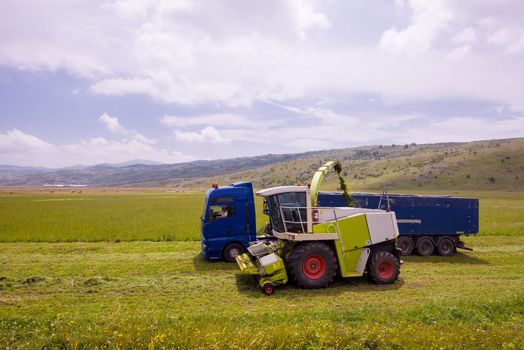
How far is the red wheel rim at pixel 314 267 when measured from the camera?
12.2m

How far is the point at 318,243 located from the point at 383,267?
97.4 inches

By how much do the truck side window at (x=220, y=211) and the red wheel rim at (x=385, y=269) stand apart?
21.3 feet

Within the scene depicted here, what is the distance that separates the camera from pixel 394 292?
1180cm

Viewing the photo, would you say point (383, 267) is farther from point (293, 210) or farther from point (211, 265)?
point (211, 265)

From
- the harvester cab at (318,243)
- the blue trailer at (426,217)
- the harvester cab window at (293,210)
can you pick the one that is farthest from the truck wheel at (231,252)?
the harvester cab window at (293,210)

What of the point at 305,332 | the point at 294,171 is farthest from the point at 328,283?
the point at 294,171

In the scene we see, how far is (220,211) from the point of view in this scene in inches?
654

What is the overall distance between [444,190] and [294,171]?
8476 cm

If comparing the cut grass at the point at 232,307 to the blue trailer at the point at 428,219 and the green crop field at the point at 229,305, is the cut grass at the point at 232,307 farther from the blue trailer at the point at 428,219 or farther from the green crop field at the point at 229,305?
the blue trailer at the point at 428,219

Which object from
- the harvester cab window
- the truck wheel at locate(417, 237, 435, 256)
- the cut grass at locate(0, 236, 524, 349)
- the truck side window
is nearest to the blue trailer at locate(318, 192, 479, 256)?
the truck wheel at locate(417, 237, 435, 256)

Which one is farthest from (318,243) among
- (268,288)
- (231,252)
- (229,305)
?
(231,252)

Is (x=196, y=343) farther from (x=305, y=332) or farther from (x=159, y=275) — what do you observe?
(x=159, y=275)

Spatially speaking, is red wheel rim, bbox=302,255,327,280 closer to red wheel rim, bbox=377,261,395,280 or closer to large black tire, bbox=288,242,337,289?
large black tire, bbox=288,242,337,289

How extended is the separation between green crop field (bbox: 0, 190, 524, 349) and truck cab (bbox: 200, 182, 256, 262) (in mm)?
675
